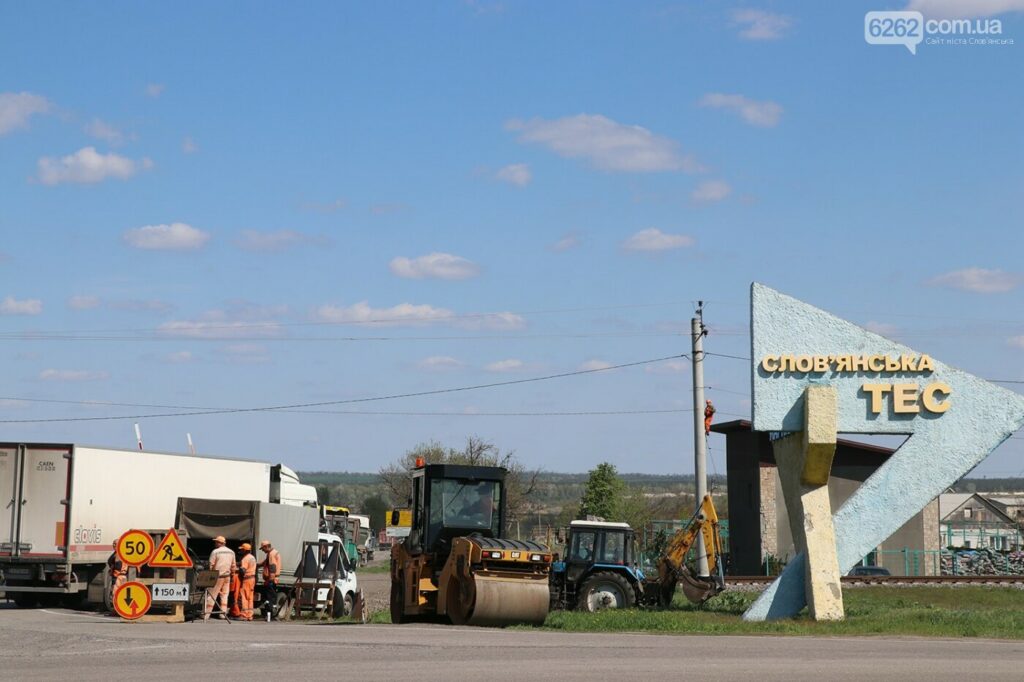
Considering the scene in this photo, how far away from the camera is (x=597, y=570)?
88.3ft

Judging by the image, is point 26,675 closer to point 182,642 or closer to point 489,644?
point 182,642

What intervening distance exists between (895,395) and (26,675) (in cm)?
1612

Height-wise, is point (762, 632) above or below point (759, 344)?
below

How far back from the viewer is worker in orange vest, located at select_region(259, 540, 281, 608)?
24939mm

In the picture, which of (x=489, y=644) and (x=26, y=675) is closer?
(x=26, y=675)

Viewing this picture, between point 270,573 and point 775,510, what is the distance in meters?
31.0

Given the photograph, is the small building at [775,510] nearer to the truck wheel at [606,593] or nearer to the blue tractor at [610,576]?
the blue tractor at [610,576]

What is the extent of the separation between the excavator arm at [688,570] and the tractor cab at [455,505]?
646 cm

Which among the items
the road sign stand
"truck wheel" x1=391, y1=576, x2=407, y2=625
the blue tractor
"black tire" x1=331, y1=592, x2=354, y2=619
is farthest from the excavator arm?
the road sign stand

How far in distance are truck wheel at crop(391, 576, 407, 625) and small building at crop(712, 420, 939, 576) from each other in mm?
29218

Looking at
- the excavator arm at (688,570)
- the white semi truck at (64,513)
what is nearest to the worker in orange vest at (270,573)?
the white semi truck at (64,513)

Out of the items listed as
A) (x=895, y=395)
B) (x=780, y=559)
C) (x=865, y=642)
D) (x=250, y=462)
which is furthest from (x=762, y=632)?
(x=780, y=559)

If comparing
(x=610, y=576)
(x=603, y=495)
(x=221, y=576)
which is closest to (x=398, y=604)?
(x=221, y=576)

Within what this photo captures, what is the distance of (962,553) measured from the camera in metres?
50.0
